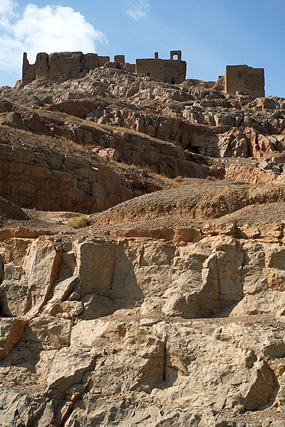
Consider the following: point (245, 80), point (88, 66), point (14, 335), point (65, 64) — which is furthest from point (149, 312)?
point (65, 64)

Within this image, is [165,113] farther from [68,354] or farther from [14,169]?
[68,354]

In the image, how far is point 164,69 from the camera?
51.7m

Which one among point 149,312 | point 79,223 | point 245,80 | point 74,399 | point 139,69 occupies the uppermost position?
point 139,69

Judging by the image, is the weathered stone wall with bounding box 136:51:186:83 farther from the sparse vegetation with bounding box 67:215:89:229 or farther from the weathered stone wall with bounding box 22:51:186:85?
the sparse vegetation with bounding box 67:215:89:229

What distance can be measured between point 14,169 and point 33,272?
9.39m

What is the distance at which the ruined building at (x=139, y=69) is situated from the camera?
4944 cm

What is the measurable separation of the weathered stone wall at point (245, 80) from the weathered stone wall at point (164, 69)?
16.7ft

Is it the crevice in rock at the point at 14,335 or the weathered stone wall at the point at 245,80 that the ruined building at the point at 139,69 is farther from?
the crevice in rock at the point at 14,335

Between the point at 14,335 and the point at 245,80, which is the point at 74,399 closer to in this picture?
the point at 14,335

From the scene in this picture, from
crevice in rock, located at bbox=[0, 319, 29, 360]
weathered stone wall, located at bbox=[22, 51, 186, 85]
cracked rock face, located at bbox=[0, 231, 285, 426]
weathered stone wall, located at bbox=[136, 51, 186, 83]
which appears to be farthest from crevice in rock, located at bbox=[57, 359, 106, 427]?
weathered stone wall, located at bbox=[22, 51, 186, 85]

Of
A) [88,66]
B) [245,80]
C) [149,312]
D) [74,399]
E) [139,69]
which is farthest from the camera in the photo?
[88,66]

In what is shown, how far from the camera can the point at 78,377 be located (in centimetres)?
914

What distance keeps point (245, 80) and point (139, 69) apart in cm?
1014

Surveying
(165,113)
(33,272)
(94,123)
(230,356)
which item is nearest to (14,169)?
(33,272)
